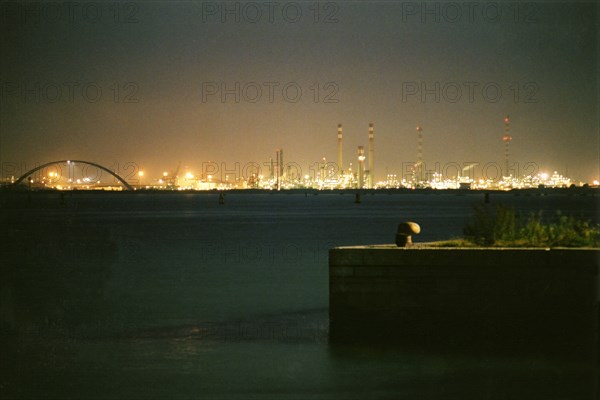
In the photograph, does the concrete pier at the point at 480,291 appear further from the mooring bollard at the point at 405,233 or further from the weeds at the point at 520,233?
the weeds at the point at 520,233

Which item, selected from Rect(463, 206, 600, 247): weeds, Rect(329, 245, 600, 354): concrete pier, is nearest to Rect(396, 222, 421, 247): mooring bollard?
Rect(329, 245, 600, 354): concrete pier

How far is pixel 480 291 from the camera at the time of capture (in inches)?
499

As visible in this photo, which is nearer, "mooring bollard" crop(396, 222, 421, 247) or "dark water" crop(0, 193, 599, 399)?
"dark water" crop(0, 193, 599, 399)

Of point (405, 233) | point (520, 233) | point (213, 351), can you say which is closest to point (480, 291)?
point (405, 233)

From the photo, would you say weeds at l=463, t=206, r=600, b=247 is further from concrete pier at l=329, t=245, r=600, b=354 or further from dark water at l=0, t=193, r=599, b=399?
dark water at l=0, t=193, r=599, b=399

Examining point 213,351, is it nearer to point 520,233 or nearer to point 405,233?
point 405,233

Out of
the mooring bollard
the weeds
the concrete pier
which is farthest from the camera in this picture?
the weeds

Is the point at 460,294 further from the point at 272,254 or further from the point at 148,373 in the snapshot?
Answer: the point at 272,254

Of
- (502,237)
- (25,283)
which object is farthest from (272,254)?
(502,237)

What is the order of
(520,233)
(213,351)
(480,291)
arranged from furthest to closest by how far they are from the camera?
(520,233) < (213,351) < (480,291)

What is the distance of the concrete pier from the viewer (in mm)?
12633

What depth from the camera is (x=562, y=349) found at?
12.7 metres

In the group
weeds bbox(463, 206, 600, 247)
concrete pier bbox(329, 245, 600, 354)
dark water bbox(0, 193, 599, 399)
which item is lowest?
dark water bbox(0, 193, 599, 399)

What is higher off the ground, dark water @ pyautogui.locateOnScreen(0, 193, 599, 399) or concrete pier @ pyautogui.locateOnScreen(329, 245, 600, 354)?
concrete pier @ pyautogui.locateOnScreen(329, 245, 600, 354)
